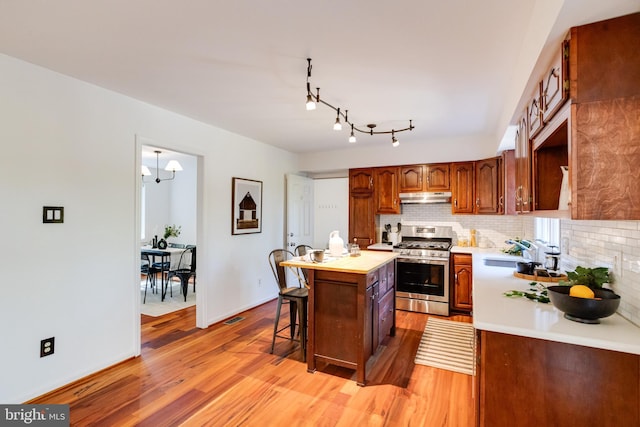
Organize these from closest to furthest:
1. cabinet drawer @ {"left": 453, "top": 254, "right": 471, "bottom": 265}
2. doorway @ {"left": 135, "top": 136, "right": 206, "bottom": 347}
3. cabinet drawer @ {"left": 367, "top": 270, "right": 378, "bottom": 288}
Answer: cabinet drawer @ {"left": 367, "top": 270, "right": 378, "bottom": 288} → cabinet drawer @ {"left": 453, "top": 254, "right": 471, "bottom": 265} → doorway @ {"left": 135, "top": 136, "right": 206, "bottom": 347}

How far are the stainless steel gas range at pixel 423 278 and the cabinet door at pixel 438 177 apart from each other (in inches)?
34.6

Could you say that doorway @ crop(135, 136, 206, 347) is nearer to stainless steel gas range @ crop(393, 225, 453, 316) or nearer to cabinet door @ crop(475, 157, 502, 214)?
stainless steel gas range @ crop(393, 225, 453, 316)

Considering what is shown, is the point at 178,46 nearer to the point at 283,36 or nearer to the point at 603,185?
the point at 283,36

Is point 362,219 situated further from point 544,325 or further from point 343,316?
point 544,325

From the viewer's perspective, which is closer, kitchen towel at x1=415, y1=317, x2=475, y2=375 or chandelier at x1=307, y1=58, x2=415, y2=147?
chandelier at x1=307, y1=58, x2=415, y2=147

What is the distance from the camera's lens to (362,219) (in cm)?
511

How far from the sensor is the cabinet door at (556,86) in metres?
1.33

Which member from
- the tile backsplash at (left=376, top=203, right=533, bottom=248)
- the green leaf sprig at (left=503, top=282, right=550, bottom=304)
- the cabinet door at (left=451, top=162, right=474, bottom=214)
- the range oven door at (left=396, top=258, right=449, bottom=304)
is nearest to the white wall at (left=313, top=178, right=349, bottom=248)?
the tile backsplash at (left=376, top=203, right=533, bottom=248)

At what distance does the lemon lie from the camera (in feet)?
4.79

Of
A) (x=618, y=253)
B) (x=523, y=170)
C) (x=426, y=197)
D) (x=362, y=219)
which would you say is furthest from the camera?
(x=362, y=219)

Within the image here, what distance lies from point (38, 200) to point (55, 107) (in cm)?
73

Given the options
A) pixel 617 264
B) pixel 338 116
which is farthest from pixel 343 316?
pixel 338 116

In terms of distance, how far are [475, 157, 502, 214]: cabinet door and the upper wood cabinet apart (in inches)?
15.9

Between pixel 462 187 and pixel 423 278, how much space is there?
1.43 meters
